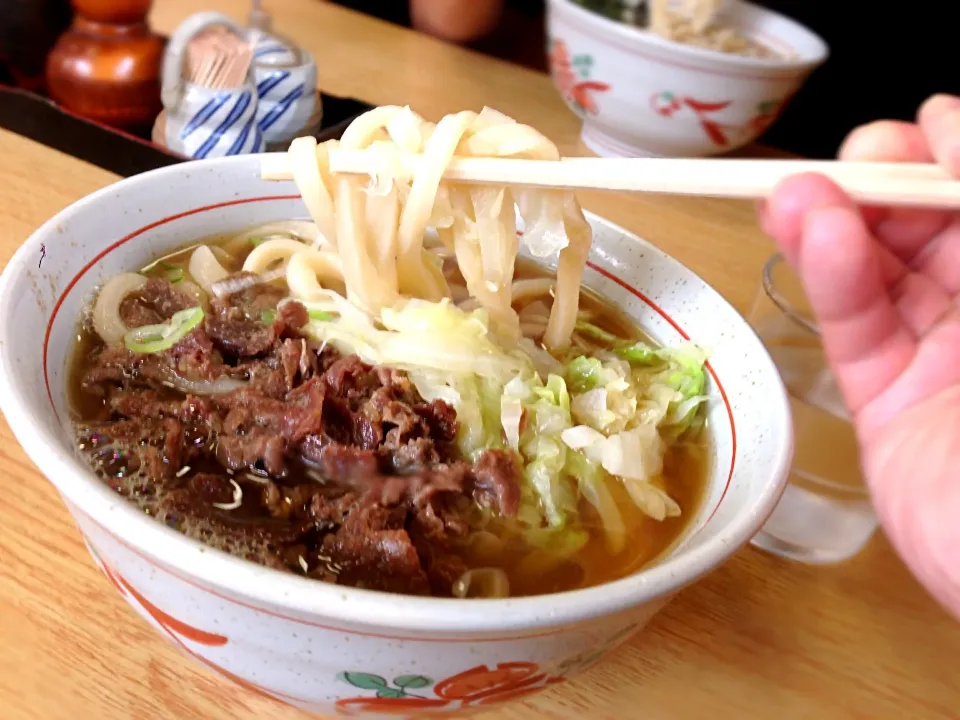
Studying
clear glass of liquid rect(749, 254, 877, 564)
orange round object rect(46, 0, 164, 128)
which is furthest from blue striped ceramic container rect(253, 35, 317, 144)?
clear glass of liquid rect(749, 254, 877, 564)

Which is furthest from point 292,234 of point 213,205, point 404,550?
point 404,550

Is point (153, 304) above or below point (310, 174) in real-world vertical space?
below

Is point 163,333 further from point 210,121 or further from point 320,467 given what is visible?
point 210,121

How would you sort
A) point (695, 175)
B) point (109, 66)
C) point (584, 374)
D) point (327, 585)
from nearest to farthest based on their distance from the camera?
point (327, 585)
point (695, 175)
point (584, 374)
point (109, 66)

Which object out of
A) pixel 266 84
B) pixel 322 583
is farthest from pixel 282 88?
pixel 322 583

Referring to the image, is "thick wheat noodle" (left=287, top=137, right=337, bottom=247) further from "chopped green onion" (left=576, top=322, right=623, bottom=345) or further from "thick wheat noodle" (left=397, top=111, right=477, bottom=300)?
"chopped green onion" (left=576, top=322, right=623, bottom=345)

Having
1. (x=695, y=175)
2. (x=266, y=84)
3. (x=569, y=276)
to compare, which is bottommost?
(x=266, y=84)
